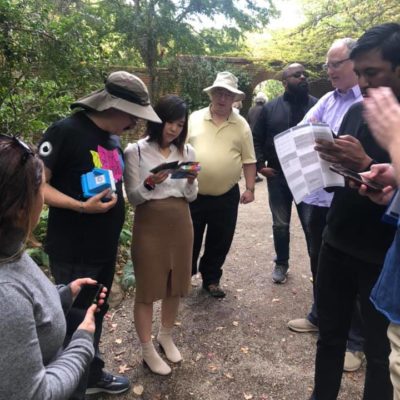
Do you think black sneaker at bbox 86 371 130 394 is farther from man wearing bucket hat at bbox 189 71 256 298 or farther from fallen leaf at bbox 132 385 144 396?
man wearing bucket hat at bbox 189 71 256 298

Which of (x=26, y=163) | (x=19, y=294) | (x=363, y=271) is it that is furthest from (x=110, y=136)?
(x=363, y=271)

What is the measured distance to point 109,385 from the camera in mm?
2453

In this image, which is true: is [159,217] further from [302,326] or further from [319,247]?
[302,326]

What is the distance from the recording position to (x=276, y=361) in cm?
286

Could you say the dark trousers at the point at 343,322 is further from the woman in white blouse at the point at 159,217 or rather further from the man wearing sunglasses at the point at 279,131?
the man wearing sunglasses at the point at 279,131

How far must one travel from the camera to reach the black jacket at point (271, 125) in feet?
12.4

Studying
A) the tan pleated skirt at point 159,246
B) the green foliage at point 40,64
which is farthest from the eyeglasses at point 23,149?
the green foliage at point 40,64

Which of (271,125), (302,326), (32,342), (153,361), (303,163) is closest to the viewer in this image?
(32,342)

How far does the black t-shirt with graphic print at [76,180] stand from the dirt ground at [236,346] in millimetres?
1114

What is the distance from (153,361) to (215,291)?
1238 millimetres

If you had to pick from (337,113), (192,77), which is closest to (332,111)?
(337,113)

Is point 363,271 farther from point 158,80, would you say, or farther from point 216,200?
point 158,80

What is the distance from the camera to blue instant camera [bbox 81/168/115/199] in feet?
6.24

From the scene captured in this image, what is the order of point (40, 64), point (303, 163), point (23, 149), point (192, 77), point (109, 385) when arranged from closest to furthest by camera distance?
point (23, 149), point (303, 163), point (109, 385), point (40, 64), point (192, 77)
